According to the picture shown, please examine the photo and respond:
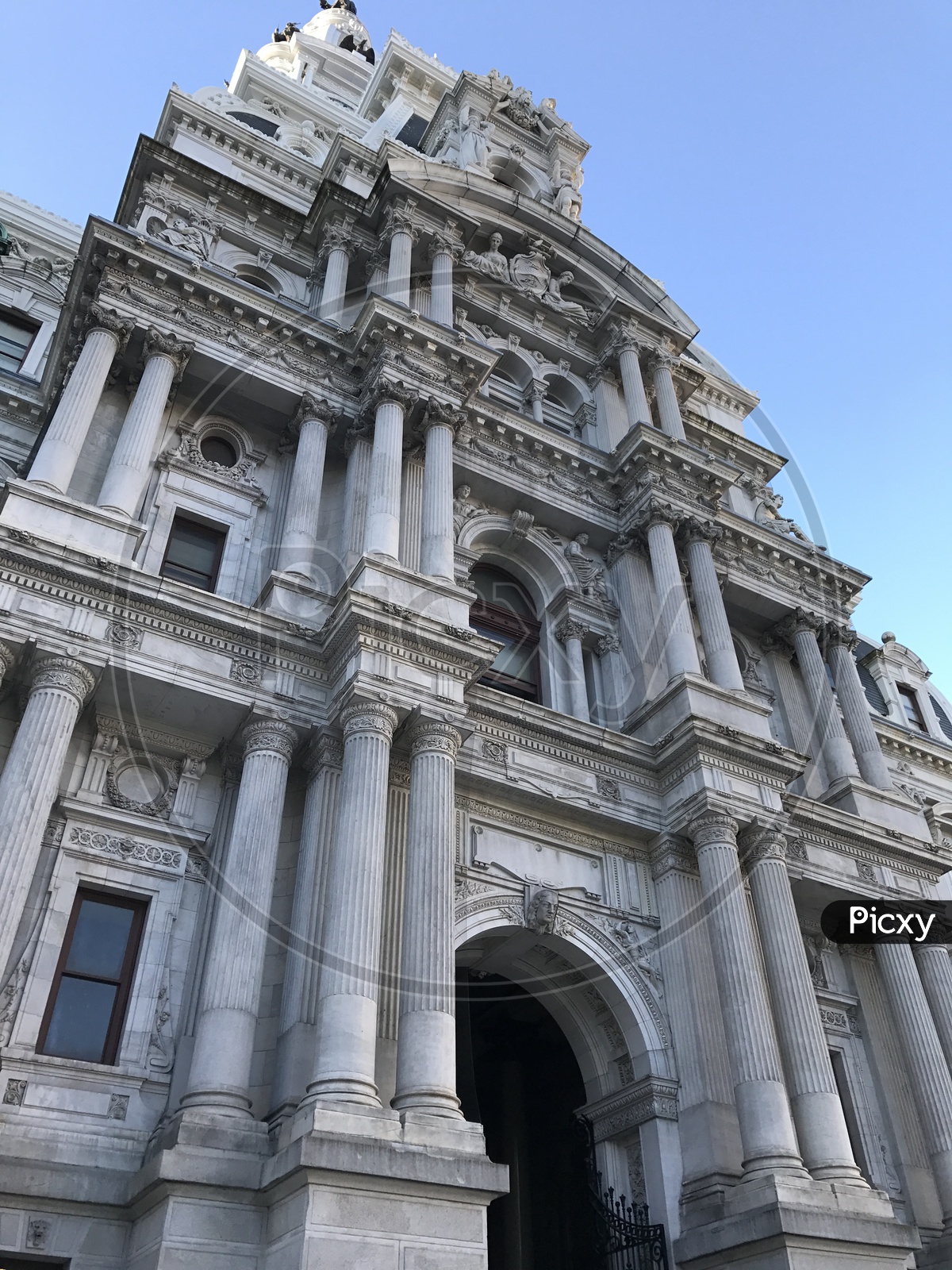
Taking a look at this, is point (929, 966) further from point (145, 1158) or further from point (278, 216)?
point (278, 216)

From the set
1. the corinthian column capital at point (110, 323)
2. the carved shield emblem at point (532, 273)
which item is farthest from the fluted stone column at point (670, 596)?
the corinthian column capital at point (110, 323)

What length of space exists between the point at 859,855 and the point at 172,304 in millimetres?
16845

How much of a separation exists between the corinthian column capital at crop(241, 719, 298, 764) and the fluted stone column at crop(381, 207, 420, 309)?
35.1 feet

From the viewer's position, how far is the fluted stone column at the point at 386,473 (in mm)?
17688

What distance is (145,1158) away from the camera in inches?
476

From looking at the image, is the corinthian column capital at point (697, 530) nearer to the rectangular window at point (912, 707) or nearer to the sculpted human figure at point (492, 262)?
the sculpted human figure at point (492, 262)

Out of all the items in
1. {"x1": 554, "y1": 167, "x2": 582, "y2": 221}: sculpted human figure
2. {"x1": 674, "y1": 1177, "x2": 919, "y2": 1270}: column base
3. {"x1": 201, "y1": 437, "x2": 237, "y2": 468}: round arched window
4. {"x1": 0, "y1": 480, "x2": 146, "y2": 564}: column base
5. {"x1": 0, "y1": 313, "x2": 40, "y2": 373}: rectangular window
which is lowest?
{"x1": 674, "y1": 1177, "x2": 919, "y2": 1270}: column base

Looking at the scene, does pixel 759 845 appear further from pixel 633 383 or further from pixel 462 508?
pixel 633 383

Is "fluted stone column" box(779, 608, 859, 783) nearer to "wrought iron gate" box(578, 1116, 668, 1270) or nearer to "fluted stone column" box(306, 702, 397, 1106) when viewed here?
"wrought iron gate" box(578, 1116, 668, 1270)

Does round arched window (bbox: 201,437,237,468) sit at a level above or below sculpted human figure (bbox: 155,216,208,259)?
below

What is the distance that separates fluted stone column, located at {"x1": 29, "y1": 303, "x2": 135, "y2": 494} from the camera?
52.9 ft

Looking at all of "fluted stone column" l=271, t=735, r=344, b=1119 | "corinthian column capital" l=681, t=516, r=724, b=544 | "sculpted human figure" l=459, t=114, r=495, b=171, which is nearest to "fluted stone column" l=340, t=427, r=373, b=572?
"fluted stone column" l=271, t=735, r=344, b=1119

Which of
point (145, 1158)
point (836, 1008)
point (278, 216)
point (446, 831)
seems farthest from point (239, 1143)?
point (278, 216)

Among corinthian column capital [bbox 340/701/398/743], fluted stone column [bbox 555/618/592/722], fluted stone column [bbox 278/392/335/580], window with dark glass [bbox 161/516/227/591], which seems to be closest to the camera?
corinthian column capital [bbox 340/701/398/743]
